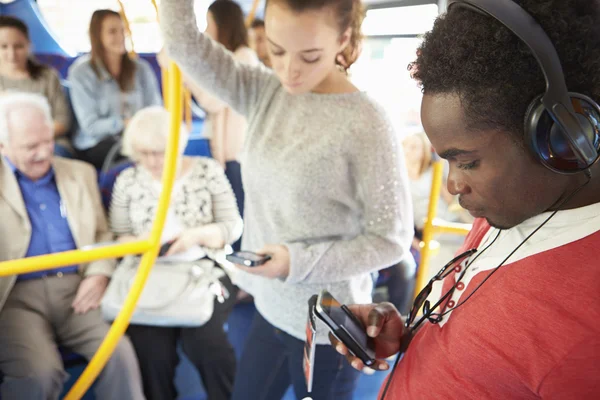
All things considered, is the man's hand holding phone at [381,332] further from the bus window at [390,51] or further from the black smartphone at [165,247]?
the bus window at [390,51]

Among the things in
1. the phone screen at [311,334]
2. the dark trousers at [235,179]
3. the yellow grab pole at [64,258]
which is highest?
the phone screen at [311,334]

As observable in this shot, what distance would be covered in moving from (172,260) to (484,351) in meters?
1.70

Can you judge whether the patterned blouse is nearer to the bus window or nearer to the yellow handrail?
the yellow handrail

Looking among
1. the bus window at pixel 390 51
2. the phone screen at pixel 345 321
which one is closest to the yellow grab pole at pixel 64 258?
the phone screen at pixel 345 321

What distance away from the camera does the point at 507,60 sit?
58 cm

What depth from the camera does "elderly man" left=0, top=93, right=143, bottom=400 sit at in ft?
5.92

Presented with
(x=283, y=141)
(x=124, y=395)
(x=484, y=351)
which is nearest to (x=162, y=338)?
(x=124, y=395)

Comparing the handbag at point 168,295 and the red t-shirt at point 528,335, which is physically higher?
the red t-shirt at point 528,335

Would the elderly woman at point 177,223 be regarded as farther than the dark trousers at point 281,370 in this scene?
Yes

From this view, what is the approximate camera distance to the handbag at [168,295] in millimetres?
1968

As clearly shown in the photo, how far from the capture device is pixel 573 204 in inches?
25.0

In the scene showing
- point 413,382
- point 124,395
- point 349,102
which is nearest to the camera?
point 413,382

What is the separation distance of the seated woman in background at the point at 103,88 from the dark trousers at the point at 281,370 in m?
2.08

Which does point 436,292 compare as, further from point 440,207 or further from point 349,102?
point 440,207
